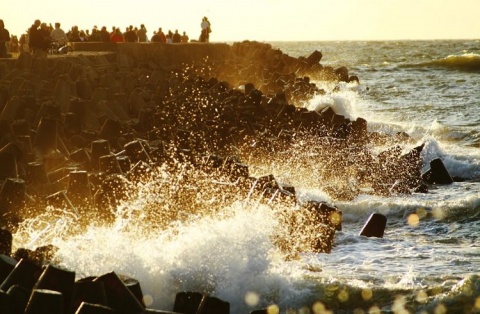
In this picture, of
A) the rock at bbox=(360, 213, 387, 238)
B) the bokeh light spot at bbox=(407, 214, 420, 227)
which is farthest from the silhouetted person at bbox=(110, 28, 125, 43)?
the rock at bbox=(360, 213, 387, 238)

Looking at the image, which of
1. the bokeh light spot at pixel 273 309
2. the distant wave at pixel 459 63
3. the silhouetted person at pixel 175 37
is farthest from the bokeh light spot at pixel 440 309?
the distant wave at pixel 459 63

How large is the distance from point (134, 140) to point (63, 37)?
11.5m

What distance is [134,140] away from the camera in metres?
11.4

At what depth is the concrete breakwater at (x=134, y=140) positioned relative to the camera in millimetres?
9000

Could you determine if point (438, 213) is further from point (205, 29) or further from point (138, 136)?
point (205, 29)

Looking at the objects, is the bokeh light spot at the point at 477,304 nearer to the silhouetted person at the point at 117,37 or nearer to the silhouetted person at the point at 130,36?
the silhouetted person at the point at 117,37

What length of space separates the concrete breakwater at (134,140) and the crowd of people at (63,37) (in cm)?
87

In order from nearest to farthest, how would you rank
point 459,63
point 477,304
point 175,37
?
point 477,304 → point 175,37 → point 459,63

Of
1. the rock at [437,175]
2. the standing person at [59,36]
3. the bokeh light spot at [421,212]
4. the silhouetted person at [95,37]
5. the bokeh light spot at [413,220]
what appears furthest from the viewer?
the silhouetted person at [95,37]

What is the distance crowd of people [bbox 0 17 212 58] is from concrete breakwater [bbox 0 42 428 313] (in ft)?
2.87

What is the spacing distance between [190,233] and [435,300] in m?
2.46

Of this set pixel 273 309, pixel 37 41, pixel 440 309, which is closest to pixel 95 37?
pixel 37 41

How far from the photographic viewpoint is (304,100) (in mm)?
25719

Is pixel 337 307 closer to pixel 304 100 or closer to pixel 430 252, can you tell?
pixel 430 252
